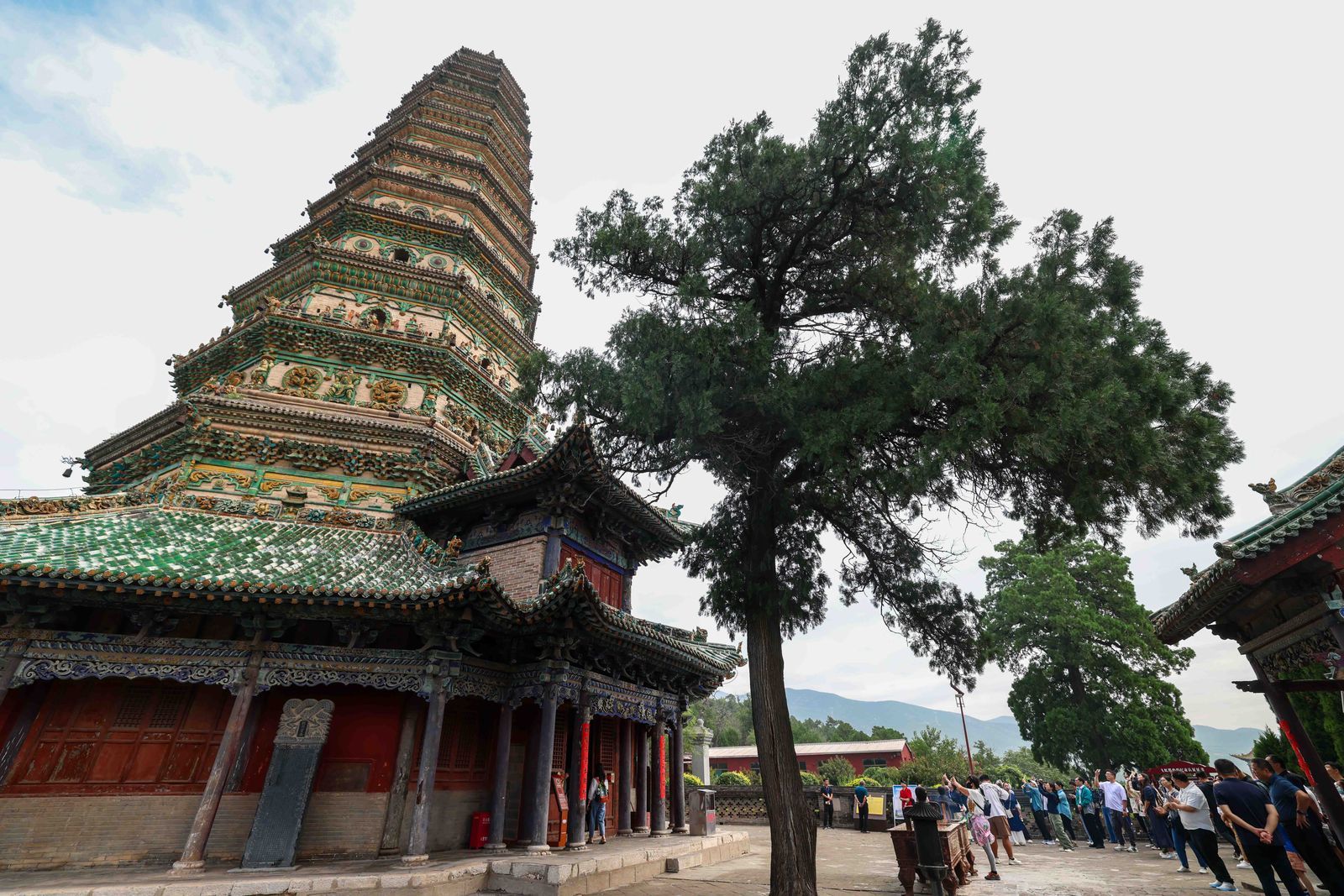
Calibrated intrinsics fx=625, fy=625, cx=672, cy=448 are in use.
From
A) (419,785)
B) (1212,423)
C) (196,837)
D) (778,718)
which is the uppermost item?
(1212,423)

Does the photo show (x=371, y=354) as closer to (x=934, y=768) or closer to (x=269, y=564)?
(x=269, y=564)

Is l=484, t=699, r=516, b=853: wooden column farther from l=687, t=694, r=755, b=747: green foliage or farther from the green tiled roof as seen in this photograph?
l=687, t=694, r=755, b=747: green foliage

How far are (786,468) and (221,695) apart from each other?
10749 millimetres

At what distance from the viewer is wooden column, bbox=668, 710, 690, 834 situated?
15836 millimetres

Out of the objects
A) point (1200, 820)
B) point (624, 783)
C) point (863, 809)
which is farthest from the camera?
point (863, 809)

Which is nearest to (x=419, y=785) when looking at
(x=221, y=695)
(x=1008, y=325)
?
(x=221, y=695)

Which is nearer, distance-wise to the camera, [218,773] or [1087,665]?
[218,773]

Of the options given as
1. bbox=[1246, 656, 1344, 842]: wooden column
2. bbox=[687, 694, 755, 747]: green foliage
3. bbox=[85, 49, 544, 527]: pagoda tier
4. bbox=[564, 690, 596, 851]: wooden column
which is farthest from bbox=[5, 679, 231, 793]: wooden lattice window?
bbox=[687, 694, 755, 747]: green foliage

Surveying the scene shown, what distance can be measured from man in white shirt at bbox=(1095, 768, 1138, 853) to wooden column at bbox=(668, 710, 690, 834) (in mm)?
9831

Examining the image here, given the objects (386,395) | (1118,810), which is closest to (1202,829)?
(1118,810)

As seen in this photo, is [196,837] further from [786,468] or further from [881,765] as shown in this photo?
[881,765]

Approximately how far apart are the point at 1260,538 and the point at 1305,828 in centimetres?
347

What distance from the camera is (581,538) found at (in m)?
14.4

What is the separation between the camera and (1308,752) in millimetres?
8758
